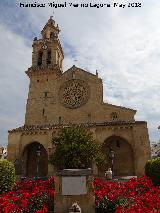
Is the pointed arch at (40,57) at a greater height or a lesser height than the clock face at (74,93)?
greater

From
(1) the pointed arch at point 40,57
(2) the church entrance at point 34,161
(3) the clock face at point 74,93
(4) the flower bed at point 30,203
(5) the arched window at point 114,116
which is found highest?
(1) the pointed arch at point 40,57

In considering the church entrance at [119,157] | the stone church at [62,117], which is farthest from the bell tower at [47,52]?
the church entrance at [119,157]

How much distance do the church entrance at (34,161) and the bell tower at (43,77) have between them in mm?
4176

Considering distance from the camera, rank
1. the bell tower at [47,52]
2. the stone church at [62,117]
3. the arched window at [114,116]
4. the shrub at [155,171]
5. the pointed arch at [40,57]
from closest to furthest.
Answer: the shrub at [155,171] < the stone church at [62,117] < the arched window at [114,116] < the bell tower at [47,52] < the pointed arch at [40,57]

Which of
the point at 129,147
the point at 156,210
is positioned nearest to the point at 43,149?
the point at 129,147

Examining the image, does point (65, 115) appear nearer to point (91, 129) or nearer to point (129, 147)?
point (91, 129)

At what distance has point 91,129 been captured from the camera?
84.7 feet

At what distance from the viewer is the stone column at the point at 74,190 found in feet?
31.6

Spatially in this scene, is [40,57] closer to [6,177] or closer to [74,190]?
[6,177]

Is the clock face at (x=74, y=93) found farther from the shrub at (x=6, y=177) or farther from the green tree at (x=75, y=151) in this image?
the shrub at (x=6, y=177)

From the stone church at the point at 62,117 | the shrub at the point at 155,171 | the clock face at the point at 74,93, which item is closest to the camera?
the shrub at the point at 155,171

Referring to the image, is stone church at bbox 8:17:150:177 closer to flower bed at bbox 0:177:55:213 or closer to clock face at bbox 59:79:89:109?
clock face at bbox 59:79:89:109

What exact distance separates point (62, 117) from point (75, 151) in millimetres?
10847

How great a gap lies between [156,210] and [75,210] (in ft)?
9.15
